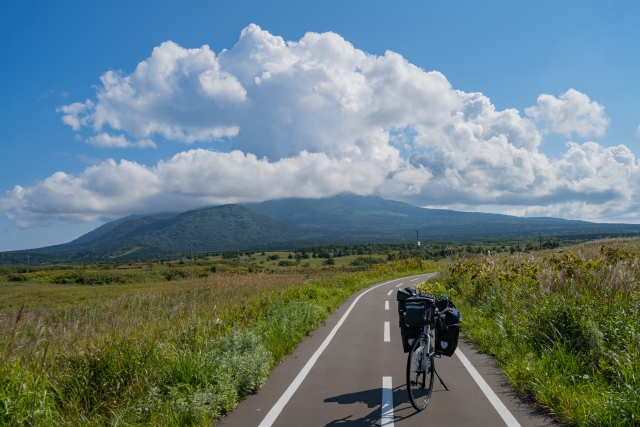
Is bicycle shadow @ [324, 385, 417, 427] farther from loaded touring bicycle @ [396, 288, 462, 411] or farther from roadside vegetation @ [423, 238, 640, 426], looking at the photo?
roadside vegetation @ [423, 238, 640, 426]

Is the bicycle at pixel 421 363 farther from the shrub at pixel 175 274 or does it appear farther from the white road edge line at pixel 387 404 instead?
the shrub at pixel 175 274

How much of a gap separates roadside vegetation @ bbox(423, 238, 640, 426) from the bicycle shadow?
151 cm

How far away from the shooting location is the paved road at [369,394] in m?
4.71

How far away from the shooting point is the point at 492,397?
212 inches

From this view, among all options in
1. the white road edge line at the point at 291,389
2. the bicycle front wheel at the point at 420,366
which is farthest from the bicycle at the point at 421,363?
the white road edge line at the point at 291,389

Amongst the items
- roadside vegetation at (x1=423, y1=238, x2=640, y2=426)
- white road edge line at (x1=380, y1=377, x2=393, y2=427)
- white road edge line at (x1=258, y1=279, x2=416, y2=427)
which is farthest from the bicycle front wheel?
white road edge line at (x1=258, y1=279, x2=416, y2=427)

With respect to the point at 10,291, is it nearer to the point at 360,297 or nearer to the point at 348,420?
the point at 360,297

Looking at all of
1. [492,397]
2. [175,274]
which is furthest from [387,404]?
[175,274]

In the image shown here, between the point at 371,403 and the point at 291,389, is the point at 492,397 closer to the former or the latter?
the point at 371,403

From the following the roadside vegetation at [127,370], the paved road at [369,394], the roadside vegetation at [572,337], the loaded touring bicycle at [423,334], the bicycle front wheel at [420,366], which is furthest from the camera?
the loaded touring bicycle at [423,334]

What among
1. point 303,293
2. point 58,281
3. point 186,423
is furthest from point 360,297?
point 58,281

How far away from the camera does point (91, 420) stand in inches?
177

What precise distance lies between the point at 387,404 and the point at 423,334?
936 mm

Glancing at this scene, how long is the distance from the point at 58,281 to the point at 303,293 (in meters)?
46.3
